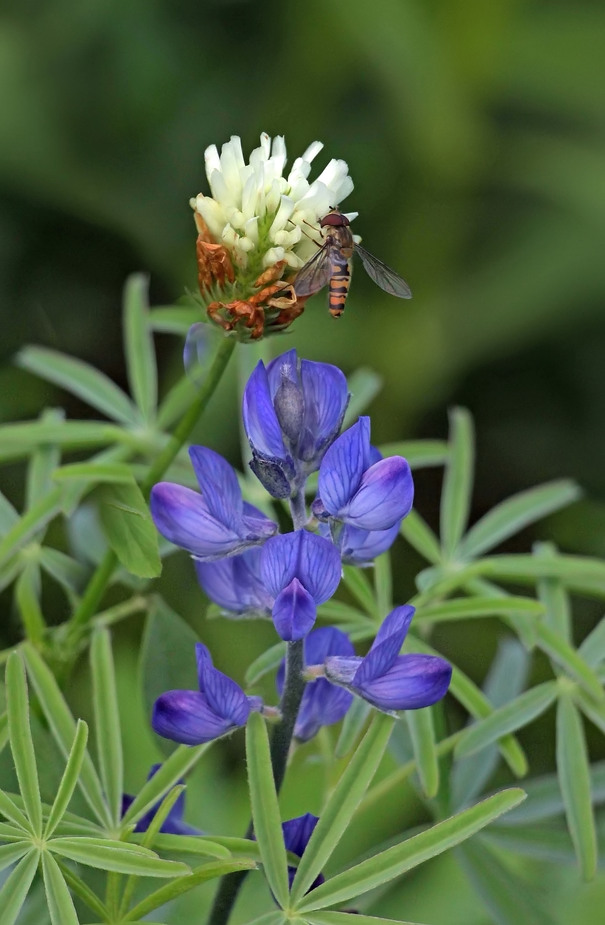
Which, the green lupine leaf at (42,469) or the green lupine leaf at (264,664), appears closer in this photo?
the green lupine leaf at (264,664)

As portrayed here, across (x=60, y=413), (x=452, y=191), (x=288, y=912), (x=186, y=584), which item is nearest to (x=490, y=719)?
(x=288, y=912)

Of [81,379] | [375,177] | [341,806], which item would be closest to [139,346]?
[81,379]

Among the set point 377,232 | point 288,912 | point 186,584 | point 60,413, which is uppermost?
point 377,232

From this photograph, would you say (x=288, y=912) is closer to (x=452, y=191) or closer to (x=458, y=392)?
(x=458, y=392)

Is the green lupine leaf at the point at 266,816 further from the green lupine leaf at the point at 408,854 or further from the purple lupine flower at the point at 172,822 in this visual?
the purple lupine flower at the point at 172,822

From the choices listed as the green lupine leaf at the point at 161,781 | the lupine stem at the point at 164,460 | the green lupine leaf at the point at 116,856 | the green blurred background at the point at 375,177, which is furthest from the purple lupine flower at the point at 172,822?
the green blurred background at the point at 375,177
